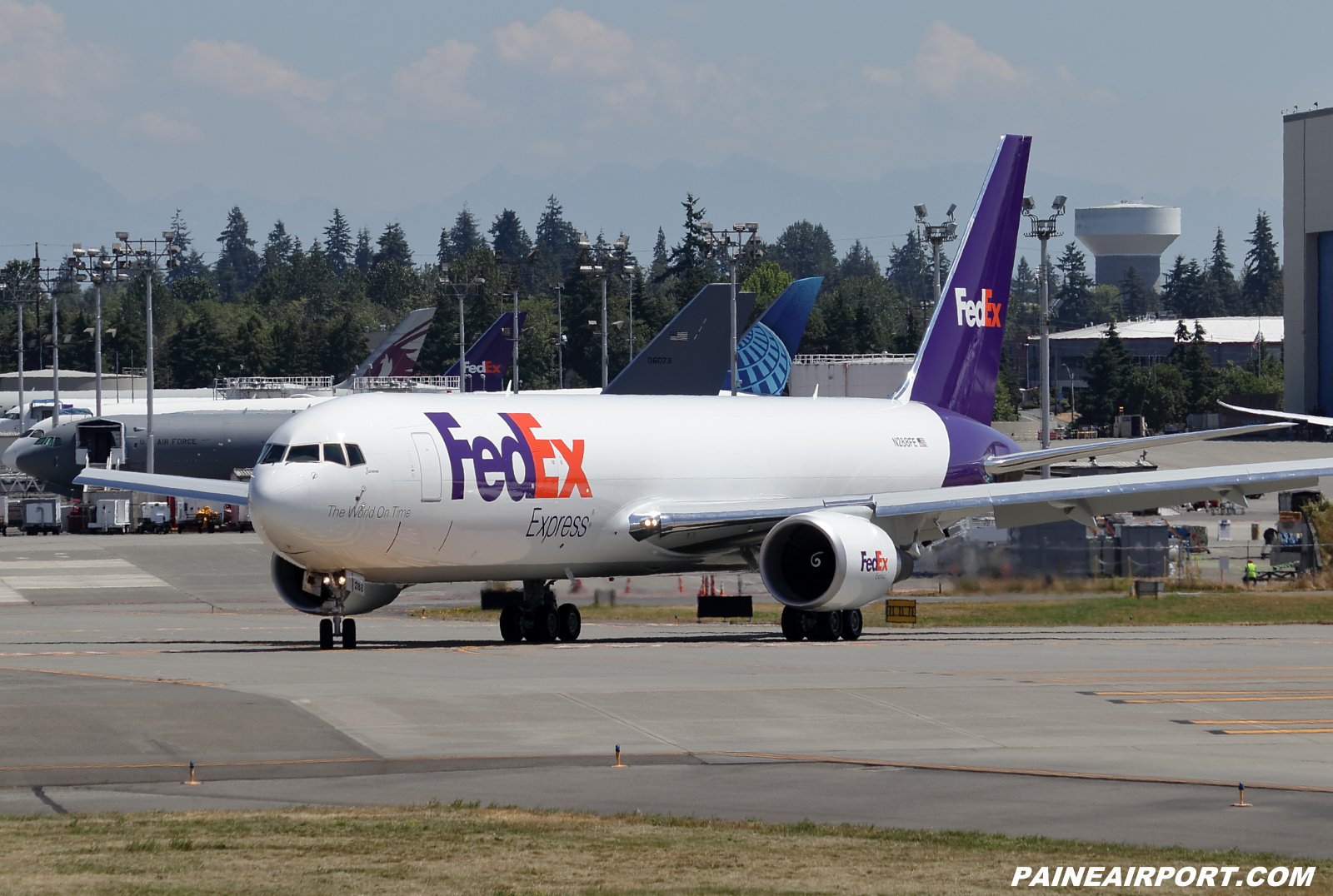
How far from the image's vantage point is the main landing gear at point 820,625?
1350 inches

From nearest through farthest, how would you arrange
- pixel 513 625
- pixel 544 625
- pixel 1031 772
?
pixel 1031 772
pixel 544 625
pixel 513 625

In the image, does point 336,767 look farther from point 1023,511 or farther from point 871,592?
point 1023,511

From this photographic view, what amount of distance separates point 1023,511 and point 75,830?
2447 centimetres

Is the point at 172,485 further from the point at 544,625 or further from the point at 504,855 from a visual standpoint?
the point at 504,855

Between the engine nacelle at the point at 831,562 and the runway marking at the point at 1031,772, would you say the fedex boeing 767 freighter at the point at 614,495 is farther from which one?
the runway marking at the point at 1031,772

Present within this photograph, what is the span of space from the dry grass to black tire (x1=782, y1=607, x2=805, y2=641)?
19888 millimetres

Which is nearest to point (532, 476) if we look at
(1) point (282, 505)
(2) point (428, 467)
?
(2) point (428, 467)

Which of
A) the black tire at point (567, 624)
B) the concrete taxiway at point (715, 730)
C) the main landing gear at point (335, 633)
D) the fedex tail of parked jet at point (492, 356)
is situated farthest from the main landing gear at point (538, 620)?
the fedex tail of parked jet at point (492, 356)

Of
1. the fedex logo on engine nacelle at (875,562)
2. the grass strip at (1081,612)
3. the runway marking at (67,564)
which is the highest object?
the fedex logo on engine nacelle at (875,562)

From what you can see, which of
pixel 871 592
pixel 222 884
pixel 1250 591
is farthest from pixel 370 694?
pixel 1250 591

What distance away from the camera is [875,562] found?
106 feet

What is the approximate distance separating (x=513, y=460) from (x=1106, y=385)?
143 metres

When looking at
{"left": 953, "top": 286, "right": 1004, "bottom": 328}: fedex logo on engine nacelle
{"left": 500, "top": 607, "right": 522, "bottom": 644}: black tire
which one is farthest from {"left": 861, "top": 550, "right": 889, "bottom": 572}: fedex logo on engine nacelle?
{"left": 953, "top": 286, "right": 1004, "bottom": 328}: fedex logo on engine nacelle

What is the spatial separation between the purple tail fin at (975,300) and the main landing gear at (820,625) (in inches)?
361
